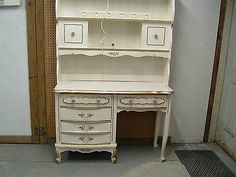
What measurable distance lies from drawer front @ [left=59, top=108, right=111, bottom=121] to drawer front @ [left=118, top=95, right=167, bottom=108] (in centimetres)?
17

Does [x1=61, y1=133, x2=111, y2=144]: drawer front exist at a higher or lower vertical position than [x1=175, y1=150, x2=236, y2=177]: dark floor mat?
higher

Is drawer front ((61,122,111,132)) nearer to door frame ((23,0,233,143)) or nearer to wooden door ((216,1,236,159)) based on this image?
door frame ((23,0,233,143))

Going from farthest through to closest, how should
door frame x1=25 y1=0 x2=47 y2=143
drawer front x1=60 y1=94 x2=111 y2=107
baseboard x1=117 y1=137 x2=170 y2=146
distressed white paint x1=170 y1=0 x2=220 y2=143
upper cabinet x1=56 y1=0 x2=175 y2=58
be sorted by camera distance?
1. baseboard x1=117 y1=137 x2=170 y2=146
2. distressed white paint x1=170 y1=0 x2=220 y2=143
3. door frame x1=25 y1=0 x2=47 y2=143
4. upper cabinet x1=56 y1=0 x2=175 y2=58
5. drawer front x1=60 y1=94 x2=111 y2=107

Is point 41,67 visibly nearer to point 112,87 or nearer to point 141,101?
point 112,87

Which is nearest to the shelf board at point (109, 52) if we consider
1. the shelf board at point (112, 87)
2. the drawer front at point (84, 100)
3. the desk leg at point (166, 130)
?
the shelf board at point (112, 87)

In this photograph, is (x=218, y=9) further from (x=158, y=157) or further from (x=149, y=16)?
(x=158, y=157)

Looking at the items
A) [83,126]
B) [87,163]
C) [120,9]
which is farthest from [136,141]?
[120,9]

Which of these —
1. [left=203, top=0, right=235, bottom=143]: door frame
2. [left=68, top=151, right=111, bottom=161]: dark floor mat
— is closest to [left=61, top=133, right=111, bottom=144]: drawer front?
[left=68, top=151, right=111, bottom=161]: dark floor mat

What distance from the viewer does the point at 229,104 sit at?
283 cm

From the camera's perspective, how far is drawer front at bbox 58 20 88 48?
7.99 feet

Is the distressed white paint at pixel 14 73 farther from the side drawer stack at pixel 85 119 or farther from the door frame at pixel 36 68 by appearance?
the side drawer stack at pixel 85 119

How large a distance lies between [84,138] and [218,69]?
64.9 inches

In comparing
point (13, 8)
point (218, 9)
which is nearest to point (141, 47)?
point (218, 9)

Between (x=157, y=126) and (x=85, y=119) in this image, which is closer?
(x=85, y=119)
